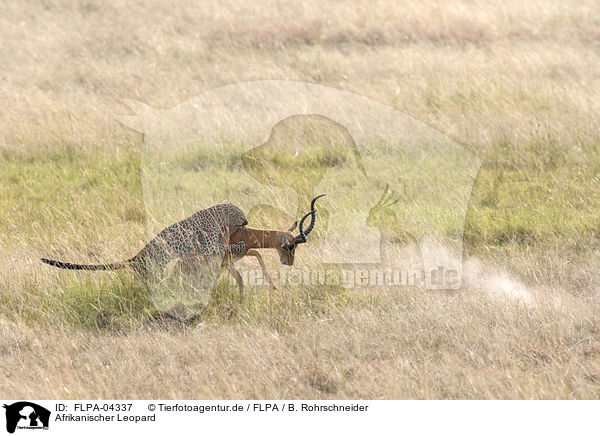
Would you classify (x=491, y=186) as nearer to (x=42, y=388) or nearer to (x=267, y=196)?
(x=267, y=196)

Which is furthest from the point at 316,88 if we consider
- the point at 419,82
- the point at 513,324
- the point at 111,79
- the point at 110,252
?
the point at 513,324

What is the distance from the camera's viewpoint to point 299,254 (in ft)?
18.6

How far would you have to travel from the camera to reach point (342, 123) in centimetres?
936

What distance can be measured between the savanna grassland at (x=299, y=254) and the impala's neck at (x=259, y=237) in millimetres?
430

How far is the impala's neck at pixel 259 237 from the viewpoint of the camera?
15.6 ft
